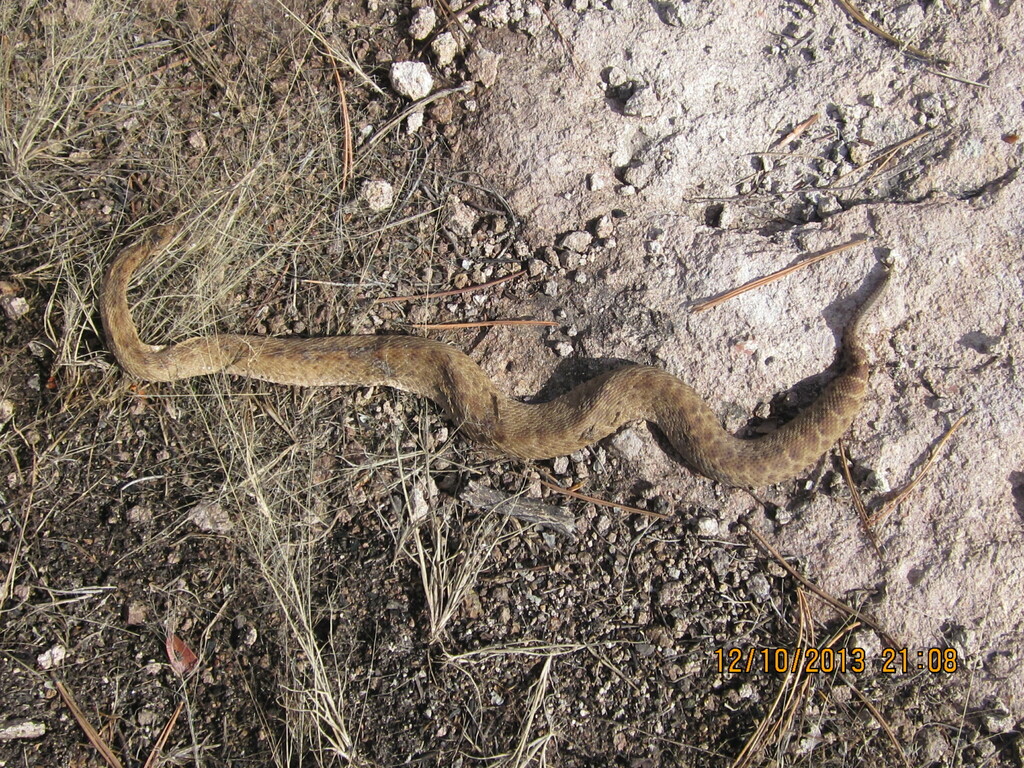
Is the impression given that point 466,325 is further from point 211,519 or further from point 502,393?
point 211,519

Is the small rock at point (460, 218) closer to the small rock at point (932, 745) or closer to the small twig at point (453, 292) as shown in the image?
the small twig at point (453, 292)

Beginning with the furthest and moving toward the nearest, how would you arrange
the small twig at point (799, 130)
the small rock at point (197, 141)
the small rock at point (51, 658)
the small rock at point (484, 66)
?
the small rock at point (197, 141)
the small rock at point (484, 66)
the small twig at point (799, 130)
the small rock at point (51, 658)

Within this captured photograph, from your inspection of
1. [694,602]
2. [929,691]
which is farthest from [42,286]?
[929,691]

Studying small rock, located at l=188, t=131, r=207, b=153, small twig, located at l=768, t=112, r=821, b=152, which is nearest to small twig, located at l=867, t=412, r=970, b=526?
small twig, located at l=768, t=112, r=821, b=152

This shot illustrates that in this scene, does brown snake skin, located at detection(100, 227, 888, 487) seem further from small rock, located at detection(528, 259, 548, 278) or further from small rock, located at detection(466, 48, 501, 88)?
small rock, located at detection(466, 48, 501, 88)

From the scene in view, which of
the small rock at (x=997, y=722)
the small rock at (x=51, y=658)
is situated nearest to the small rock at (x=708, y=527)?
the small rock at (x=997, y=722)

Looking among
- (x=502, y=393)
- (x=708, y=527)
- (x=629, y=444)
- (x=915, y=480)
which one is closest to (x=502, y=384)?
(x=502, y=393)

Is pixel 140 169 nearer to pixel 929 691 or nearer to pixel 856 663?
pixel 856 663
